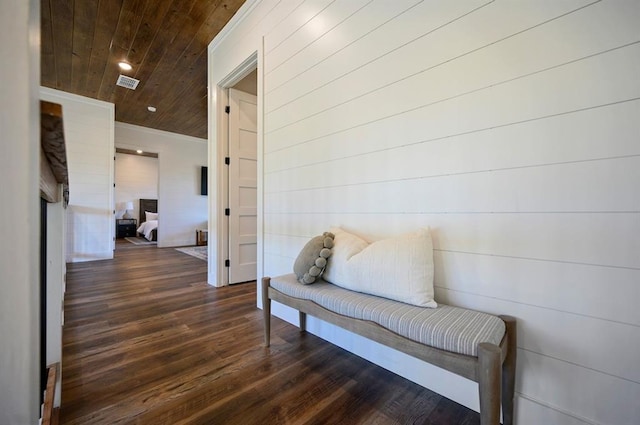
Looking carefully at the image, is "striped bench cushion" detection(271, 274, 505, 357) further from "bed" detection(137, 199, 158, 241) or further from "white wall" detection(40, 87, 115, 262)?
"bed" detection(137, 199, 158, 241)

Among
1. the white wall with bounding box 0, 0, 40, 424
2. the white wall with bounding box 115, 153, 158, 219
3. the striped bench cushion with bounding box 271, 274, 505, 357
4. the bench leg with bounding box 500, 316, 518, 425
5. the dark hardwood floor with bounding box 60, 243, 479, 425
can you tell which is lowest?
the dark hardwood floor with bounding box 60, 243, 479, 425

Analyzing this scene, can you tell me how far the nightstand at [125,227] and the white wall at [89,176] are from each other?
3617 mm

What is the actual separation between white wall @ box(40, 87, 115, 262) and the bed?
2389 millimetres

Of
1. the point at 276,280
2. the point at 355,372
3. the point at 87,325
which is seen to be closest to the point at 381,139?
the point at 276,280

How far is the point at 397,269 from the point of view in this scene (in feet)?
3.98

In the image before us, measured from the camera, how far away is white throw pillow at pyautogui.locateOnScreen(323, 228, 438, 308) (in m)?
1.18

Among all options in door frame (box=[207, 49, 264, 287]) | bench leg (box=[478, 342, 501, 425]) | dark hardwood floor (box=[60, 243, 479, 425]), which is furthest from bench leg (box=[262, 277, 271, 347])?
door frame (box=[207, 49, 264, 287])

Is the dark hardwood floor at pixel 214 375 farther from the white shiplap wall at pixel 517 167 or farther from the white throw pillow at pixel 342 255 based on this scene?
the white throw pillow at pixel 342 255

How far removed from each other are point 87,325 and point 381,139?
8.01 feet

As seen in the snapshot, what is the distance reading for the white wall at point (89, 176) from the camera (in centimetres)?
442

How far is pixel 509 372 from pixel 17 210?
4.73ft

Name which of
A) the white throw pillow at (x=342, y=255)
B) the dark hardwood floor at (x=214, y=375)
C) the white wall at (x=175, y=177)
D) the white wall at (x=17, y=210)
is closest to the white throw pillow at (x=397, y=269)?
the white throw pillow at (x=342, y=255)

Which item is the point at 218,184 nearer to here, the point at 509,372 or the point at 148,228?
the point at 509,372

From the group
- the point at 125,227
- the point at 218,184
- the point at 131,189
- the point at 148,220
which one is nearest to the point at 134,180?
the point at 131,189
